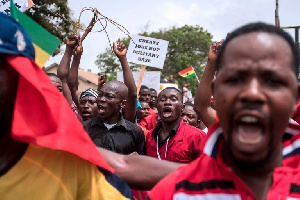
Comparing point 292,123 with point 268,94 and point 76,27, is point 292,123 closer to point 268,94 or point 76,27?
point 268,94

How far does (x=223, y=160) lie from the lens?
145 cm

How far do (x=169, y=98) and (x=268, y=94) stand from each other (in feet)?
13.0

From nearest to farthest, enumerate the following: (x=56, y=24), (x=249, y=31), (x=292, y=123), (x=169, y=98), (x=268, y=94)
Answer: (x=268, y=94)
(x=249, y=31)
(x=292, y=123)
(x=169, y=98)
(x=56, y=24)

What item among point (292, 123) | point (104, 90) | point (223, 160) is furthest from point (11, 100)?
point (104, 90)

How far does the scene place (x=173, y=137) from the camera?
183 inches

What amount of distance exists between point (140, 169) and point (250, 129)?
25.5 inches

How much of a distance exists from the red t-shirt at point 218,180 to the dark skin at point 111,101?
10.4 feet

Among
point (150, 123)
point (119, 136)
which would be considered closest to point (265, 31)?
point (119, 136)

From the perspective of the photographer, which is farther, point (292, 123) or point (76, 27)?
point (76, 27)

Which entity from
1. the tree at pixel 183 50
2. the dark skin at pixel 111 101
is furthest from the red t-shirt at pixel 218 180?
the tree at pixel 183 50

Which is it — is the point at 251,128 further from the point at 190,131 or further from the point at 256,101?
the point at 190,131

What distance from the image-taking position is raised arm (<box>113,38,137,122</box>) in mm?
4754

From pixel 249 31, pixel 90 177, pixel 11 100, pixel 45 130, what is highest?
pixel 249 31

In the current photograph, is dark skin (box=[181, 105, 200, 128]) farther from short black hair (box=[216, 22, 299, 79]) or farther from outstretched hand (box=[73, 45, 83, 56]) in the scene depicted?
short black hair (box=[216, 22, 299, 79])
